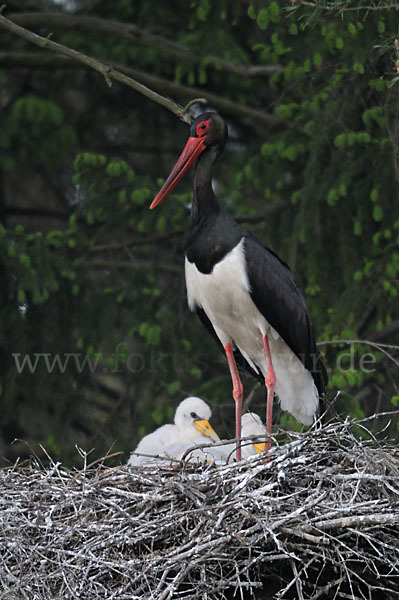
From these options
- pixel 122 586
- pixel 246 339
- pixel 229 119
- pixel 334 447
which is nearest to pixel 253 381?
pixel 246 339

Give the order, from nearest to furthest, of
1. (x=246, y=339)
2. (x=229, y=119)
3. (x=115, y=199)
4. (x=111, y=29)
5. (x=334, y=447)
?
1. (x=334, y=447)
2. (x=246, y=339)
3. (x=115, y=199)
4. (x=111, y=29)
5. (x=229, y=119)

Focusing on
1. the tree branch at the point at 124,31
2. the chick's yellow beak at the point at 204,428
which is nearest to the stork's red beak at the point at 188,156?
the chick's yellow beak at the point at 204,428

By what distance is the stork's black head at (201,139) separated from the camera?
215 inches

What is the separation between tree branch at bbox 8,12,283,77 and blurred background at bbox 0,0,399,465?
1cm

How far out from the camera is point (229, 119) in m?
8.39

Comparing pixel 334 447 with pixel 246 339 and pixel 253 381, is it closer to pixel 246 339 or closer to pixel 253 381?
pixel 246 339

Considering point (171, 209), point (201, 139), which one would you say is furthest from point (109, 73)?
point (171, 209)

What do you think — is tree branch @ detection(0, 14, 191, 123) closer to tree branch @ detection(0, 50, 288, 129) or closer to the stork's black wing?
the stork's black wing

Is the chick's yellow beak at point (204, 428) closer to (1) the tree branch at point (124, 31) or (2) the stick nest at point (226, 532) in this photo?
(2) the stick nest at point (226, 532)

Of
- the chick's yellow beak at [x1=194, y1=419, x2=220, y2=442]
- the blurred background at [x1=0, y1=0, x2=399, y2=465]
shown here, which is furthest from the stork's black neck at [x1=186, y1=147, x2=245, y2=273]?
the blurred background at [x1=0, y1=0, x2=399, y2=465]

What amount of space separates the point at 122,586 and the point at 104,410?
386cm

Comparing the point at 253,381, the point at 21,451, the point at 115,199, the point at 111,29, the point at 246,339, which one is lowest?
the point at 21,451

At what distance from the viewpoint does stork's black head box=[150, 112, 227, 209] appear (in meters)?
5.46

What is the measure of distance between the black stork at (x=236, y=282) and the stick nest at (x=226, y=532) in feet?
4.06
